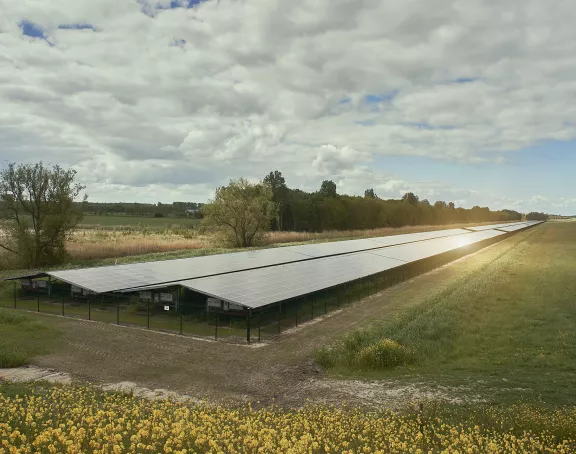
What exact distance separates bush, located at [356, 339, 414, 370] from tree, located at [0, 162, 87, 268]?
48.8 m

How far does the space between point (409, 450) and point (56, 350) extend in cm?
2079

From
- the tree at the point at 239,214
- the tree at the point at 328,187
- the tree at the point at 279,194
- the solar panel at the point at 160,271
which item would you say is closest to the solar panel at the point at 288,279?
the solar panel at the point at 160,271

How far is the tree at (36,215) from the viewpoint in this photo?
57750 millimetres

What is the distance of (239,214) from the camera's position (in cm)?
8194

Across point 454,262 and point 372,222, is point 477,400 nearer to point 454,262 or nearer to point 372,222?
point 454,262

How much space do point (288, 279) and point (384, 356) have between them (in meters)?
16.5

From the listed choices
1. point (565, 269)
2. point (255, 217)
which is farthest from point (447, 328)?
point (255, 217)

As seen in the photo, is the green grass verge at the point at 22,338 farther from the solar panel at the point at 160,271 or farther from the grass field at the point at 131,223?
the grass field at the point at 131,223

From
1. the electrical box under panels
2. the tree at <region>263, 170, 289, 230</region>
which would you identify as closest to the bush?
the electrical box under panels

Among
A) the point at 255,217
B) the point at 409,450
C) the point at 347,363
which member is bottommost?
the point at 347,363

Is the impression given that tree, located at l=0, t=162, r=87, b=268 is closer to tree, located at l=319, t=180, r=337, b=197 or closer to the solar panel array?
the solar panel array

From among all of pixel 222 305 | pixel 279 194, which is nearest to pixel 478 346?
pixel 222 305

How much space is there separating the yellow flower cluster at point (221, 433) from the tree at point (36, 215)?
48.5 meters

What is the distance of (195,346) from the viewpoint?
1046 inches
